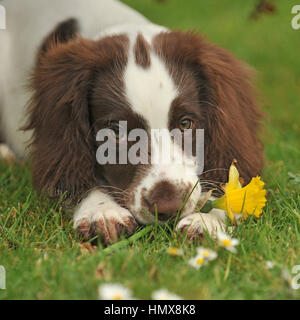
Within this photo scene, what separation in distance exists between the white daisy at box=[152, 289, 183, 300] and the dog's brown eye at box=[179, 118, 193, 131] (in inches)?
43.7

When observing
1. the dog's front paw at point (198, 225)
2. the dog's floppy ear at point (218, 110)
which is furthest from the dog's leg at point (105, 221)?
the dog's floppy ear at point (218, 110)

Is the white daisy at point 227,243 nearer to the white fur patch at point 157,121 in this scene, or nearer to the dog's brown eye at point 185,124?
the white fur patch at point 157,121

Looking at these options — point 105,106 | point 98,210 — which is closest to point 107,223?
point 98,210

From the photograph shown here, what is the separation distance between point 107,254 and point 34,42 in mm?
2311

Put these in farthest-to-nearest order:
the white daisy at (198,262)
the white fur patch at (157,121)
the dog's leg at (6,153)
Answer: the dog's leg at (6,153), the white fur patch at (157,121), the white daisy at (198,262)

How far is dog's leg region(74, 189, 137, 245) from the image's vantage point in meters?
2.81

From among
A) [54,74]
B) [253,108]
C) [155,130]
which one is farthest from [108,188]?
A: [253,108]

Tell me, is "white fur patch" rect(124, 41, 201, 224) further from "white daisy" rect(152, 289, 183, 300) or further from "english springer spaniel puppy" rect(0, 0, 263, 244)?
"white daisy" rect(152, 289, 183, 300)

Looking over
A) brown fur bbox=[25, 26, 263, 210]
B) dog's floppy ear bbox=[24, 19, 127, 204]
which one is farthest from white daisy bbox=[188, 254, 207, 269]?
dog's floppy ear bbox=[24, 19, 127, 204]

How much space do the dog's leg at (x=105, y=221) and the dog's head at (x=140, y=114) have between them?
0.06m

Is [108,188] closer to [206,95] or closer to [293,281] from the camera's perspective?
[206,95]

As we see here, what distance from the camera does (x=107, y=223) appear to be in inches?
112

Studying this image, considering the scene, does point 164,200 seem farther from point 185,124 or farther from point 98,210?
point 185,124

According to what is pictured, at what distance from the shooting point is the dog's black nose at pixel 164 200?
8.91ft
